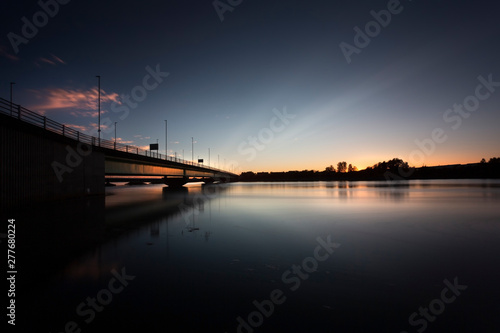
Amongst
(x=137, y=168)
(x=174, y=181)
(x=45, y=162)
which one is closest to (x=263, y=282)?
(x=45, y=162)

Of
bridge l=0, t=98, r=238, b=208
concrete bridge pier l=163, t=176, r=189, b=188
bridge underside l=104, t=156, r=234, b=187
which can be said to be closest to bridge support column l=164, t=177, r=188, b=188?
concrete bridge pier l=163, t=176, r=189, b=188

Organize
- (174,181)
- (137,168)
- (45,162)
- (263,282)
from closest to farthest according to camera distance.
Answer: (263,282), (45,162), (137,168), (174,181)

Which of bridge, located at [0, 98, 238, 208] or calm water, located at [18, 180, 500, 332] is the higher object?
A: bridge, located at [0, 98, 238, 208]

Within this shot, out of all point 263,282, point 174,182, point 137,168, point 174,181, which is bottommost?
point 263,282

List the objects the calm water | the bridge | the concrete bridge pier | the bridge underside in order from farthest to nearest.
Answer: the concrete bridge pier
the bridge underside
the bridge
the calm water

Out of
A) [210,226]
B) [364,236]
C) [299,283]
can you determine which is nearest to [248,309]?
[299,283]

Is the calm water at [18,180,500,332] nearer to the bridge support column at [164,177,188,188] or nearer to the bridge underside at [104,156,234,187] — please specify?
the bridge underside at [104,156,234,187]

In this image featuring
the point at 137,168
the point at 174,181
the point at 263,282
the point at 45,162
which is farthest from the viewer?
the point at 174,181

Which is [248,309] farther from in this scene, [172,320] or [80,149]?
[80,149]

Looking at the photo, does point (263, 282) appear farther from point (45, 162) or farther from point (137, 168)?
point (137, 168)

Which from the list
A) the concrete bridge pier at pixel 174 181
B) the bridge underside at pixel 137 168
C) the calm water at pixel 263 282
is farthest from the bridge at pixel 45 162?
the concrete bridge pier at pixel 174 181

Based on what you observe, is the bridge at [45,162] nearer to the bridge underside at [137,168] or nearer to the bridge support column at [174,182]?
the bridge underside at [137,168]

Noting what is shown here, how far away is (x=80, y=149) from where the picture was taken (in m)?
31.4

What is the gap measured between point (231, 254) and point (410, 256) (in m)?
6.59
